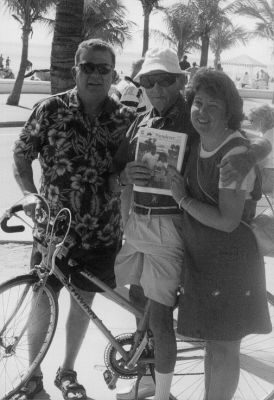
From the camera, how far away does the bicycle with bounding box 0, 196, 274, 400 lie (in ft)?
10.1

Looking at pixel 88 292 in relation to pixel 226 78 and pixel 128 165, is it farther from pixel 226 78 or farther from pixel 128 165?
pixel 226 78

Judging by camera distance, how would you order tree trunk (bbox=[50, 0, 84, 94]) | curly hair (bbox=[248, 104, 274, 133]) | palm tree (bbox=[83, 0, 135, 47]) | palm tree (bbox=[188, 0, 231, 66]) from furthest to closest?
palm tree (bbox=[188, 0, 231, 66]) < palm tree (bbox=[83, 0, 135, 47]) < tree trunk (bbox=[50, 0, 84, 94]) < curly hair (bbox=[248, 104, 274, 133])

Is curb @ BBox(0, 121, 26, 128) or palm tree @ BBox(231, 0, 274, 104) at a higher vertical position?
palm tree @ BBox(231, 0, 274, 104)

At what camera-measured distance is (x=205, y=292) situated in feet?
8.84

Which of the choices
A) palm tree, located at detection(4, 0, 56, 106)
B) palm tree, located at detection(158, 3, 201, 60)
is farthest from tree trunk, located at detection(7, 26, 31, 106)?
palm tree, located at detection(158, 3, 201, 60)

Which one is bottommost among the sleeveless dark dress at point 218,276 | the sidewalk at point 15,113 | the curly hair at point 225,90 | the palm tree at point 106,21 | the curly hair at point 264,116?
the sidewalk at point 15,113

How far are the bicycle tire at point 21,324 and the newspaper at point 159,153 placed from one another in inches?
30.0

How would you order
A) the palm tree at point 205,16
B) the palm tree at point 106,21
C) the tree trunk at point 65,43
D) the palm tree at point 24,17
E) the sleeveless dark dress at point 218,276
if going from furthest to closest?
the palm tree at point 205,16 < the palm tree at point 106,21 < the palm tree at point 24,17 < the tree trunk at point 65,43 < the sleeveless dark dress at point 218,276

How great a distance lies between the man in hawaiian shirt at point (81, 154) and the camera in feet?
10.3

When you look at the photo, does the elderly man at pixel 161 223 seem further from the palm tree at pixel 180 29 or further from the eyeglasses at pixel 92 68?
the palm tree at pixel 180 29

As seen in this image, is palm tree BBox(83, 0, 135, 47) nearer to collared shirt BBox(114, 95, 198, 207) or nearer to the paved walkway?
the paved walkway

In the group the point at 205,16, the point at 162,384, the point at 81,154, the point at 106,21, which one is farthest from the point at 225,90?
the point at 205,16

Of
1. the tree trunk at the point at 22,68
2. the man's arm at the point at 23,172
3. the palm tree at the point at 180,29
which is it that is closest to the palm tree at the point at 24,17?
the tree trunk at the point at 22,68

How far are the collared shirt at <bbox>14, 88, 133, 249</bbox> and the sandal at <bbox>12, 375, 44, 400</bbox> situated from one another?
2.50 feet
